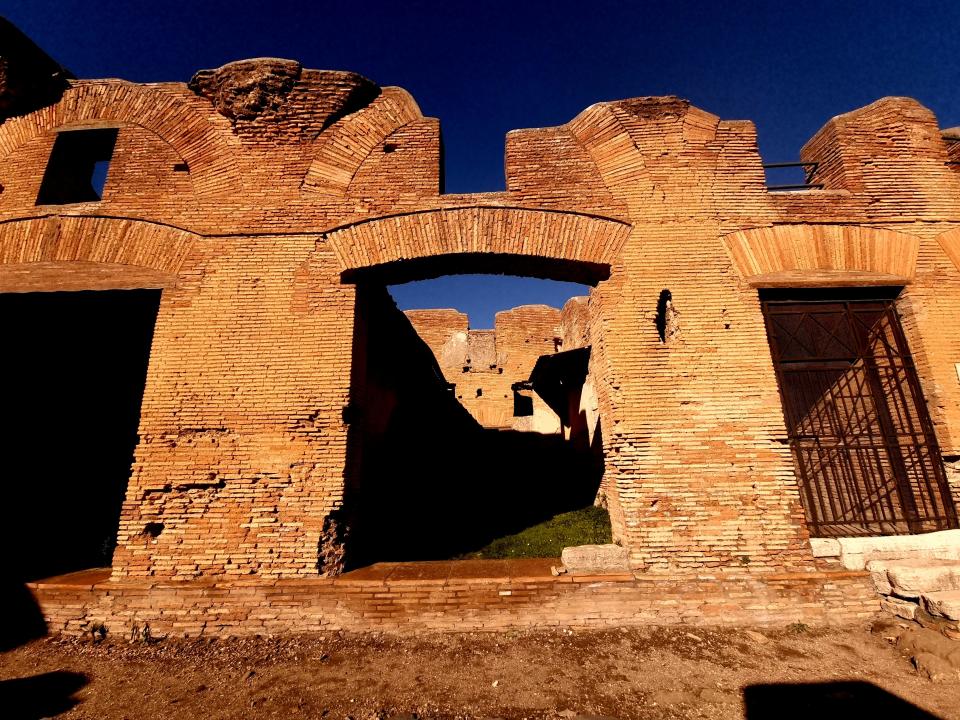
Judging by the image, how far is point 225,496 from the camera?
420 cm

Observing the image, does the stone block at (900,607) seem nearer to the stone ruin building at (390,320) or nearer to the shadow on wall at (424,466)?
the stone ruin building at (390,320)

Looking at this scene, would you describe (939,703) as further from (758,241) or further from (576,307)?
(576,307)

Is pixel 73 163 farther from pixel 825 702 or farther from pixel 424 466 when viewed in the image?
pixel 825 702

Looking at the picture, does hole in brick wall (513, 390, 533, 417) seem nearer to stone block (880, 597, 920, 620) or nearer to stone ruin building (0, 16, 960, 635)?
stone ruin building (0, 16, 960, 635)

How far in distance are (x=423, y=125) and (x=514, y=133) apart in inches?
48.8

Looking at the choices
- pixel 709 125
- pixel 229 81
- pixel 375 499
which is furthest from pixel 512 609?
pixel 229 81

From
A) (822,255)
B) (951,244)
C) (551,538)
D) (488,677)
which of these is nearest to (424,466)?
(551,538)

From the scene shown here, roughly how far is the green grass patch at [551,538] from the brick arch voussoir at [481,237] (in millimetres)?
3539

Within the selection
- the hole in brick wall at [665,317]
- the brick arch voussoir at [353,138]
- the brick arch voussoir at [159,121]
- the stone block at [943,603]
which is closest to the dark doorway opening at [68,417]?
the brick arch voussoir at [159,121]

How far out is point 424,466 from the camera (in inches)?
378

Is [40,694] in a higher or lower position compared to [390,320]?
lower

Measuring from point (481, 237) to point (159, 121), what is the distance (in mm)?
4701

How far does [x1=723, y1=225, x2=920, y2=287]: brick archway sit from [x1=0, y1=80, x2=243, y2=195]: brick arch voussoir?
251 inches

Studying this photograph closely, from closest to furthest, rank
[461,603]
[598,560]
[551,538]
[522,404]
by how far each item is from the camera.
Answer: [461,603]
[598,560]
[551,538]
[522,404]
